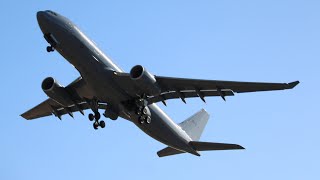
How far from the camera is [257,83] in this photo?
32.7 m

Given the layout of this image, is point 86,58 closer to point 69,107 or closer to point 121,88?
point 121,88

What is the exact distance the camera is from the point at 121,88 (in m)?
35.2

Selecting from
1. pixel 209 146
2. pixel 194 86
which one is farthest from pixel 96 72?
pixel 209 146

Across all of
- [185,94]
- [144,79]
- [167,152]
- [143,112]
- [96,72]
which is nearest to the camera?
[144,79]

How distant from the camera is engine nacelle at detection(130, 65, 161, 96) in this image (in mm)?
33531

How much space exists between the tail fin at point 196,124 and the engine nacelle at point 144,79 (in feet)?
31.2

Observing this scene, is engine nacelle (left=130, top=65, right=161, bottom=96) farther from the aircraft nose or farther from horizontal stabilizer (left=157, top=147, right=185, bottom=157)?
horizontal stabilizer (left=157, top=147, right=185, bottom=157)

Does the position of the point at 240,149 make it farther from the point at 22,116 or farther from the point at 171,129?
the point at 22,116

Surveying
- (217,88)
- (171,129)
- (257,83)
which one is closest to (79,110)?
(171,129)

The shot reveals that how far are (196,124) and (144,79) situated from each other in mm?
12767

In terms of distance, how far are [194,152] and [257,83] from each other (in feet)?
33.2

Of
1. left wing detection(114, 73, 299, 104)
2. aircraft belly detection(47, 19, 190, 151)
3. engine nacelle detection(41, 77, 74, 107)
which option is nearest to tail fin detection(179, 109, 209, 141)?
aircraft belly detection(47, 19, 190, 151)

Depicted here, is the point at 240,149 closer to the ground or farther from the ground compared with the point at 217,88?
closer to the ground

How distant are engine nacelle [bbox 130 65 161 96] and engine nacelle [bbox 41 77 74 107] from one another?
6179mm
